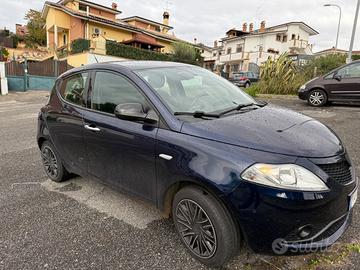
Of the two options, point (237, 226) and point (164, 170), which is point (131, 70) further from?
point (237, 226)

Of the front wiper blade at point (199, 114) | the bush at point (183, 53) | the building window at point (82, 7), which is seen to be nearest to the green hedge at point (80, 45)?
the bush at point (183, 53)

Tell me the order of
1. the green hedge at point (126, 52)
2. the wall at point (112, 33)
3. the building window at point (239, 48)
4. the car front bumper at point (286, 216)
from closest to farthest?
the car front bumper at point (286, 216)
the green hedge at point (126, 52)
the wall at point (112, 33)
the building window at point (239, 48)

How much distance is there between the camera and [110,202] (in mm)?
3529

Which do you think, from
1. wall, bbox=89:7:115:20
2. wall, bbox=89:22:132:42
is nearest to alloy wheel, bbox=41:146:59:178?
wall, bbox=89:22:132:42

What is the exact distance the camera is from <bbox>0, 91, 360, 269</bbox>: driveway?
2.43 metres

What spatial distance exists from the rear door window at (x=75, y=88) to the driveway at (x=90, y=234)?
124 centimetres

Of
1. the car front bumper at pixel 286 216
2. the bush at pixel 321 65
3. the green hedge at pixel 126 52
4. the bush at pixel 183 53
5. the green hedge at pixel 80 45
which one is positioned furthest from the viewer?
the bush at pixel 183 53

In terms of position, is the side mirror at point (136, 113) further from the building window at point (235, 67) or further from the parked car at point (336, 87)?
the building window at point (235, 67)

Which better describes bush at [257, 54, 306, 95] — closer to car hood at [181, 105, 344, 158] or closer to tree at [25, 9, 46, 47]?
car hood at [181, 105, 344, 158]

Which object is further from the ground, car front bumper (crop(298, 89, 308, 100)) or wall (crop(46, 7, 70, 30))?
wall (crop(46, 7, 70, 30))

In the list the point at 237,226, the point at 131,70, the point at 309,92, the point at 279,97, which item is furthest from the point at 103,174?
the point at 279,97

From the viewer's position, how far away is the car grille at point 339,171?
2.10 metres

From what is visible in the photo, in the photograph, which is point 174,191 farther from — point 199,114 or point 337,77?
point 337,77

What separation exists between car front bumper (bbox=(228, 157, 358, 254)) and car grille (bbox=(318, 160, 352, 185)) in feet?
0.20
